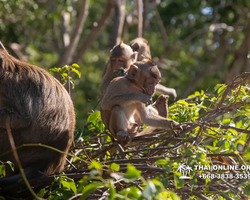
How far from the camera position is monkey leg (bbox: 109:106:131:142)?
15.6 ft

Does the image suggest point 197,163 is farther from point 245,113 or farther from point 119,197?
point 245,113

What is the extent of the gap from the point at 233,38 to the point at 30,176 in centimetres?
1009

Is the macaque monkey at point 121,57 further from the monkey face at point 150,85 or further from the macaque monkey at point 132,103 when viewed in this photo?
the monkey face at point 150,85

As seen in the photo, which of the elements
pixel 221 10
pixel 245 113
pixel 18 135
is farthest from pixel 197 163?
pixel 221 10

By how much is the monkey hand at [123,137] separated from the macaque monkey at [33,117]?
1.64ft

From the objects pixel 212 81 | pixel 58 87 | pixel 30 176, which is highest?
pixel 58 87

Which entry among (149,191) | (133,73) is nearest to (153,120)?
(133,73)

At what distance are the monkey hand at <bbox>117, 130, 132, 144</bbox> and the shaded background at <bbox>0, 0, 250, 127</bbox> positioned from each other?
4.12m

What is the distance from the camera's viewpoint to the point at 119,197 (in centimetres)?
270

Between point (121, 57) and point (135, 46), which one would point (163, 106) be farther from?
point (135, 46)

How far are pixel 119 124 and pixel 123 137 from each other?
0.17 metres

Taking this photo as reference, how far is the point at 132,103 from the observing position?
509cm

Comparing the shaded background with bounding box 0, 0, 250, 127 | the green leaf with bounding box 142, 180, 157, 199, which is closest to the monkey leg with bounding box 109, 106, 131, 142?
the green leaf with bounding box 142, 180, 157, 199

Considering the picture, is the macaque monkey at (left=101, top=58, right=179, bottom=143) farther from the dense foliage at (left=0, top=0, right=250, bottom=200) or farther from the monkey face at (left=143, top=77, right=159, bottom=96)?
the dense foliage at (left=0, top=0, right=250, bottom=200)
